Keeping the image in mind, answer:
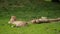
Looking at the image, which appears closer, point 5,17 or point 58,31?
point 58,31

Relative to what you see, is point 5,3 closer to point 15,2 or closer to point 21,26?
point 15,2

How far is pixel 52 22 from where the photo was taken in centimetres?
953

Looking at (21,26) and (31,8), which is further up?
(21,26)

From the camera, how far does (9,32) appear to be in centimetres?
775

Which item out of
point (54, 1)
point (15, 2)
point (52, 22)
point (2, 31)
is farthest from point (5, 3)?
point (2, 31)

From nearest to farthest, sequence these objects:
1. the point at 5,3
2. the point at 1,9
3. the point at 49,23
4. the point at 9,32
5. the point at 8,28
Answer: the point at 9,32 < the point at 8,28 < the point at 49,23 < the point at 1,9 < the point at 5,3

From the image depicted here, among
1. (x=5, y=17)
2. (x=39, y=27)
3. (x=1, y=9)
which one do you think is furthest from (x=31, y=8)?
(x=39, y=27)

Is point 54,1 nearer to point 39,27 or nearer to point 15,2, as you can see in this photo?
point 15,2

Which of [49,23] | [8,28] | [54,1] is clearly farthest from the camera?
[54,1]

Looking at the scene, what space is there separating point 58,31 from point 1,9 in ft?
19.8

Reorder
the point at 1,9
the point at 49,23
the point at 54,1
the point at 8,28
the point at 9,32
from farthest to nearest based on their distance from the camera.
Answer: the point at 54,1 < the point at 1,9 < the point at 49,23 < the point at 8,28 < the point at 9,32

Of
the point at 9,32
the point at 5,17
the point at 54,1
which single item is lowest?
the point at 54,1

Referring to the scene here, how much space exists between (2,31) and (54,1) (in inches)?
361

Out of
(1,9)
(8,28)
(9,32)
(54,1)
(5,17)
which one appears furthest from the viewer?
(54,1)
